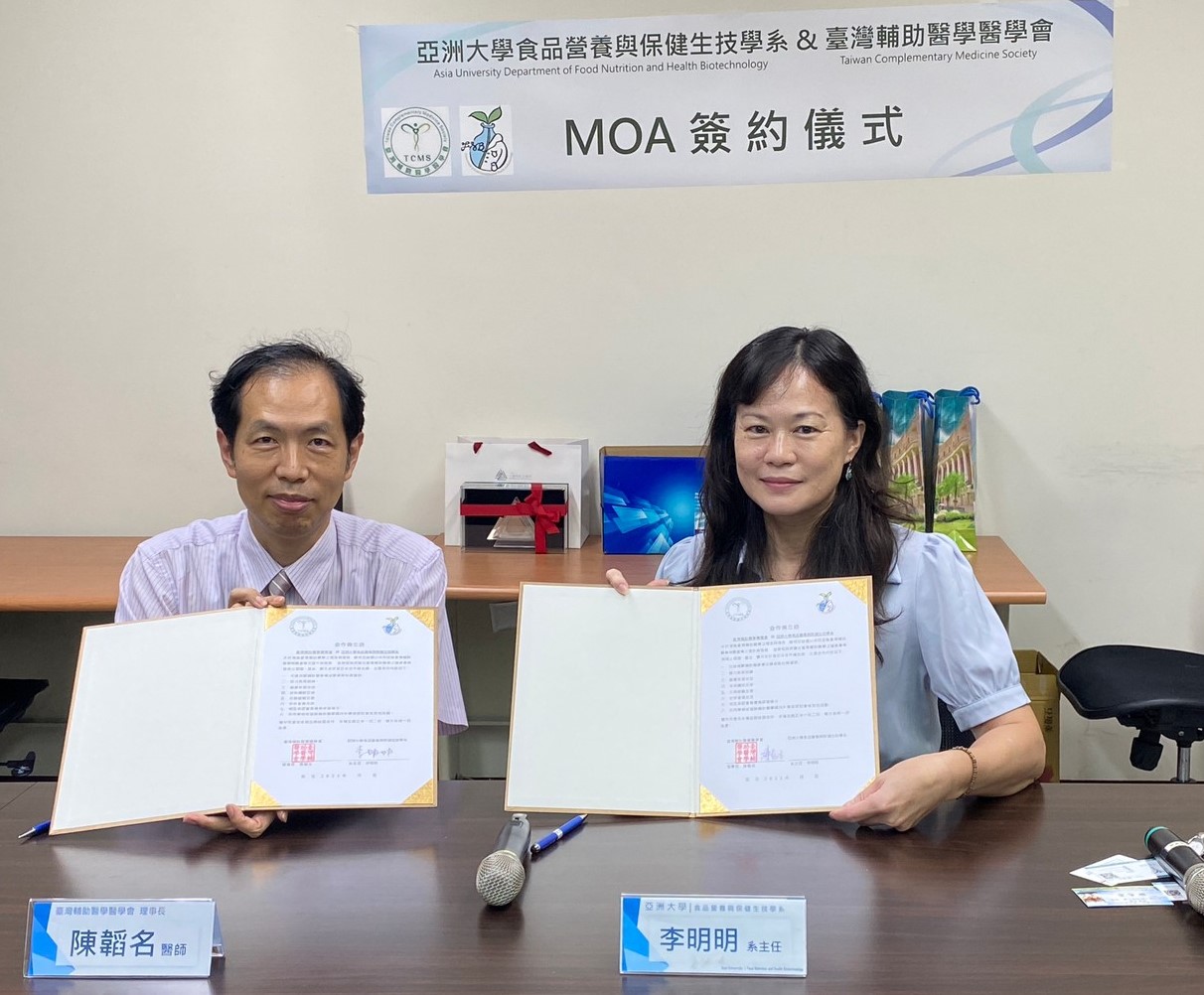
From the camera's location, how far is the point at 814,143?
3025 mm

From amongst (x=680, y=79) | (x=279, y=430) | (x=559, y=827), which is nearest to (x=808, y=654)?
(x=559, y=827)

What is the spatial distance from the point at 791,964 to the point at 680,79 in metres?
2.55

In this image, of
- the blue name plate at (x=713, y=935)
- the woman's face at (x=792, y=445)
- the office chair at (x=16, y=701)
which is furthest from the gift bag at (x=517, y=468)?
the blue name plate at (x=713, y=935)

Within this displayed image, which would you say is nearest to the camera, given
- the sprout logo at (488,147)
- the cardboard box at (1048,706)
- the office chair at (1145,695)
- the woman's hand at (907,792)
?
the woman's hand at (907,792)

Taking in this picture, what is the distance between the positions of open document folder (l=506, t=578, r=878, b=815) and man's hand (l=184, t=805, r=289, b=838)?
28cm

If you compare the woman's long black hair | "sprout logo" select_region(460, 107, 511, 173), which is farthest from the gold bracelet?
"sprout logo" select_region(460, 107, 511, 173)

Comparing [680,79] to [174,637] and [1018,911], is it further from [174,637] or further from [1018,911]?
[1018,911]

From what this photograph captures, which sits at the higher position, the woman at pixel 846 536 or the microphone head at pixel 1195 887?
the woman at pixel 846 536

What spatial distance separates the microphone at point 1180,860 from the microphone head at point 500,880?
66cm

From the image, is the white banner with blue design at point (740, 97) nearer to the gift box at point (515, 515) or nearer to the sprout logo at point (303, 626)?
the gift box at point (515, 515)

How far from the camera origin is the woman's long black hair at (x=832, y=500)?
165 cm

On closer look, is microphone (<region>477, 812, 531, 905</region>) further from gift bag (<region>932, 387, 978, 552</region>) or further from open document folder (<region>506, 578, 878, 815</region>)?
gift bag (<region>932, 387, 978, 552</region>)

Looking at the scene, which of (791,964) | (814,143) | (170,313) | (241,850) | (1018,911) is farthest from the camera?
(170,313)

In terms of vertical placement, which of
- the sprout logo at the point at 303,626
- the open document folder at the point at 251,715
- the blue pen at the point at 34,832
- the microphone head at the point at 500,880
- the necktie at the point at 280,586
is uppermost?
the necktie at the point at 280,586
